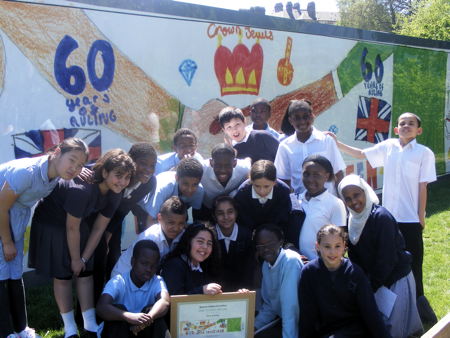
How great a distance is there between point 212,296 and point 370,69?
536 cm

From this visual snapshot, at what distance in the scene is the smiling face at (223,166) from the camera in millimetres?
3650

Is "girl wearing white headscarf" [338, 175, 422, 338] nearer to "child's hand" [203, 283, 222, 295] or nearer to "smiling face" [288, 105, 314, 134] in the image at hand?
"smiling face" [288, 105, 314, 134]

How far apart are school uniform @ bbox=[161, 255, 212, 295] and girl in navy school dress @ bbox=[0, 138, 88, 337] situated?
0.84 metres

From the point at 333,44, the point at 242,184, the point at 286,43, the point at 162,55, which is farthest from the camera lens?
the point at 333,44

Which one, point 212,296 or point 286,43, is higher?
point 286,43

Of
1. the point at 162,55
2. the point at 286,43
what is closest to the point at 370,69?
the point at 286,43

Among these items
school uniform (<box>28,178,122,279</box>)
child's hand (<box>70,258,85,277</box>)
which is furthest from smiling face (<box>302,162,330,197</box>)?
child's hand (<box>70,258,85,277</box>)

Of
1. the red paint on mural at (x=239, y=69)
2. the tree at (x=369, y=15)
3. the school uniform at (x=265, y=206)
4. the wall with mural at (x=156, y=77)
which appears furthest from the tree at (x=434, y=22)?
the tree at (x=369, y=15)

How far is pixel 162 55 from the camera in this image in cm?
487

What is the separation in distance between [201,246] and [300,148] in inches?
51.9

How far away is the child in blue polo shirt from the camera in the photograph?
113 inches

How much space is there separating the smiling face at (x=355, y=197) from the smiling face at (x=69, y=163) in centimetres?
165

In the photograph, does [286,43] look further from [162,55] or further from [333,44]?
[162,55]

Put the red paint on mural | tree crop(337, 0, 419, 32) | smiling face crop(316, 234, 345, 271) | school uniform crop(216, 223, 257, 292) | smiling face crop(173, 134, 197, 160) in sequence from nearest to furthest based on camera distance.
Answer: smiling face crop(316, 234, 345, 271) < school uniform crop(216, 223, 257, 292) < smiling face crop(173, 134, 197, 160) < the red paint on mural < tree crop(337, 0, 419, 32)
